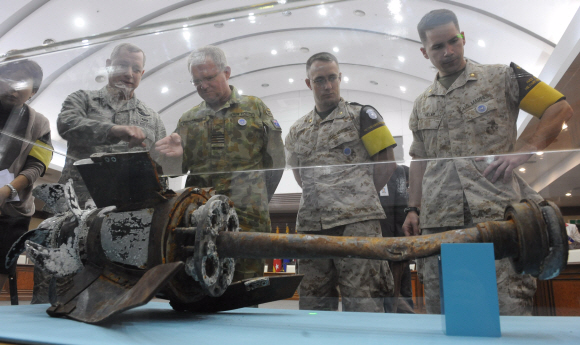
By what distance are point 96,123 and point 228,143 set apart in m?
0.69

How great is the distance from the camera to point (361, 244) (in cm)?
109

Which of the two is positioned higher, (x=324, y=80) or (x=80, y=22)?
(x=80, y=22)

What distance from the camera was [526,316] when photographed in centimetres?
138

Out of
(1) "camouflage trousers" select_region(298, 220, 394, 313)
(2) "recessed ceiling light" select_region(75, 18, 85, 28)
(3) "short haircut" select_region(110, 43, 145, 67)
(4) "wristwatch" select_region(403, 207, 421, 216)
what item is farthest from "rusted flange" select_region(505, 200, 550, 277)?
(2) "recessed ceiling light" select_region(75, 18, 85, 28)

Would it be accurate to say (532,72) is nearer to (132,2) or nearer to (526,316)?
(526,316)

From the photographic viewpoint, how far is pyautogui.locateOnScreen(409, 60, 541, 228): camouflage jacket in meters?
1.48

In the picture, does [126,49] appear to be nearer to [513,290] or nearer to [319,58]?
[319,58]

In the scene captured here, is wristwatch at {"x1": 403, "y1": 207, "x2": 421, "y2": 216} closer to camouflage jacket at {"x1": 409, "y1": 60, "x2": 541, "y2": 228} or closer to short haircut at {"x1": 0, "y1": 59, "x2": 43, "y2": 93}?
camouflage jacket at {"x1": 409, "y1": 60, "x2": 541, "y2": 228}

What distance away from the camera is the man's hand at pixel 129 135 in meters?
1.96

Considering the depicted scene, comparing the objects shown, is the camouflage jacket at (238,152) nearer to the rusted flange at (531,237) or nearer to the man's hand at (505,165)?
the man's hand at (505,165)

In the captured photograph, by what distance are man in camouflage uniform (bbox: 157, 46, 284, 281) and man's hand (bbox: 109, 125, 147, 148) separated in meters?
0.10

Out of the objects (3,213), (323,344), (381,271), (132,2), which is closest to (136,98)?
(132,2)

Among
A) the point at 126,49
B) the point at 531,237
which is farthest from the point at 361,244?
the point at 126,49

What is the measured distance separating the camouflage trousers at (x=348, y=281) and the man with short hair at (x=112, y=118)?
1.00 meters
